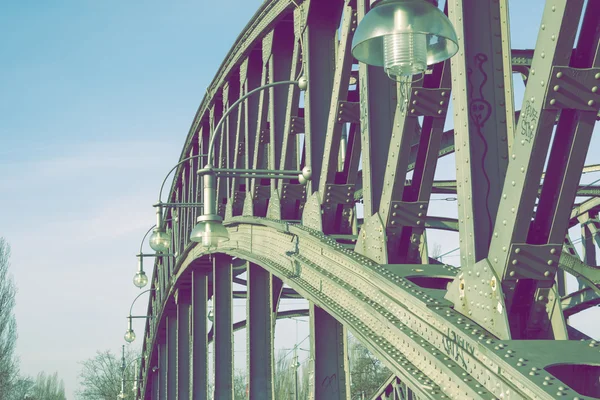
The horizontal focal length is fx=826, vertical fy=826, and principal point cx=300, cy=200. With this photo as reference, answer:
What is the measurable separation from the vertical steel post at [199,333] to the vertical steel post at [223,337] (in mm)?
3300

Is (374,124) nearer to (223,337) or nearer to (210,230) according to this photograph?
(210,230)

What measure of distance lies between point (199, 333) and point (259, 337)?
25.6ft

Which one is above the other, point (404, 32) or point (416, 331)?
point (404, 32)

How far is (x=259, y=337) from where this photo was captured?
13.5m

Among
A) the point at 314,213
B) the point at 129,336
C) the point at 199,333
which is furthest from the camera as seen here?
the point at 129,336

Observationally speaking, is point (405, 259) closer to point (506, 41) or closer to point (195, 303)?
point (506, 41)

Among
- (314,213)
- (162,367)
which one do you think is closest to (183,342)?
(162,367)

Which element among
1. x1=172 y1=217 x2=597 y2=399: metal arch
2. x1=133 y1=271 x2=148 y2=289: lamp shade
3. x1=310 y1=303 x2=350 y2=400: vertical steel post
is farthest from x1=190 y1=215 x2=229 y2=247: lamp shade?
x1=133 y1=271 x2=148 y2=289: lamp shade

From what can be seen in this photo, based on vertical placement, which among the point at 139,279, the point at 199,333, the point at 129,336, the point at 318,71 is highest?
the point at 318,71

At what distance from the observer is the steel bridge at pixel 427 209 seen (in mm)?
5492

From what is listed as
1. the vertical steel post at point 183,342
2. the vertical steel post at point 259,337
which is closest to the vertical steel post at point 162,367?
the vertical steel post at point 183,342

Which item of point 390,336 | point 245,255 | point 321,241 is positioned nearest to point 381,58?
point 390,336

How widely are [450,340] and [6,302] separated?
179 ft

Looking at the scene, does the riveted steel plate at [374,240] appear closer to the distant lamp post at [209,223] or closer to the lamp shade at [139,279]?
the distant lamp post at [209,223]
